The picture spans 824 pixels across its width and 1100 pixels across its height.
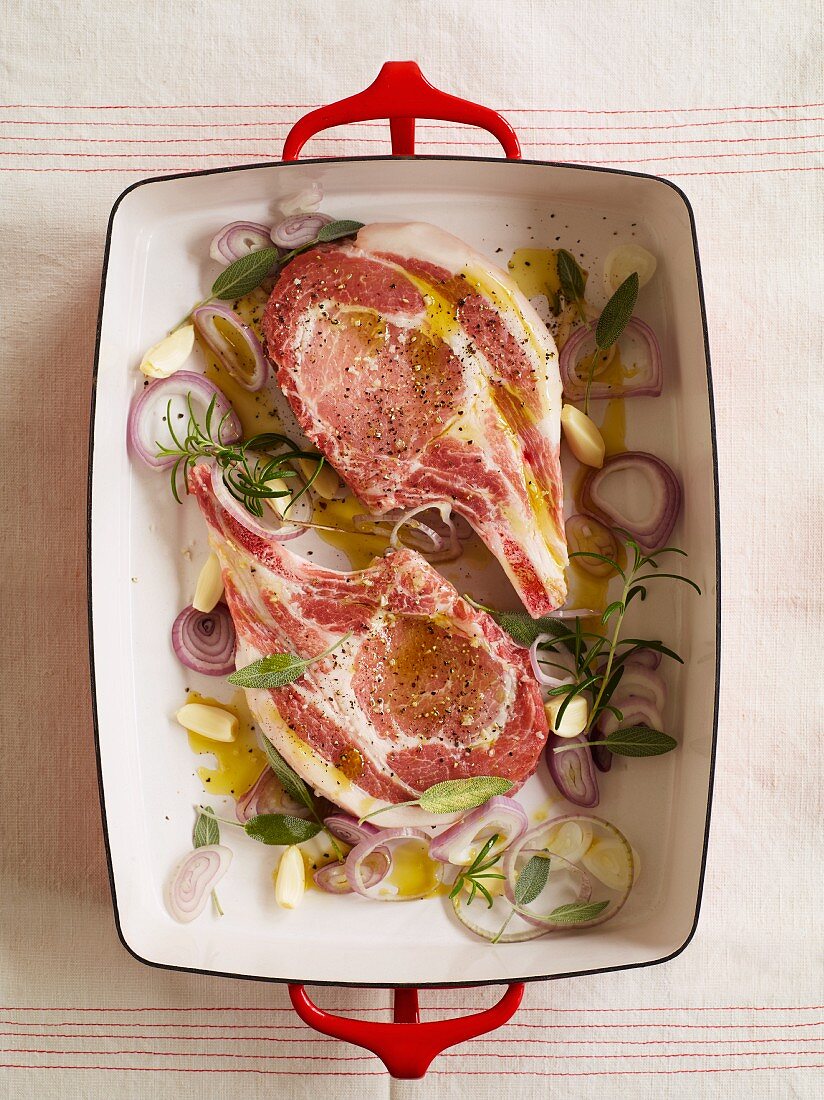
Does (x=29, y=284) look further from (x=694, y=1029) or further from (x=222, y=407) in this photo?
(x=694, y=1029)

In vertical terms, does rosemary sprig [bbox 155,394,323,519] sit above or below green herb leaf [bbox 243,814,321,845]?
above

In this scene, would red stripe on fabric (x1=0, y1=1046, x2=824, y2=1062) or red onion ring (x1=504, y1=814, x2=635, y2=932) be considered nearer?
red onion ring (x1=504, y1=814, x2=635, y2=932)

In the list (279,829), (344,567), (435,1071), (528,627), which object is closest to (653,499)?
(528,627)

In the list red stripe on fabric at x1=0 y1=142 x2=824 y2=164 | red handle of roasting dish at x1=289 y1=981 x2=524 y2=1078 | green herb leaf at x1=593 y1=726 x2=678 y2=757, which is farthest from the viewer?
red stripe on fabric at x1=0 y1=142 x2=824 y2=164

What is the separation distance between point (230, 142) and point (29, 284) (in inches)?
19.3

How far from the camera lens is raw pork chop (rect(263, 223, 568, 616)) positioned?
5.08 feet

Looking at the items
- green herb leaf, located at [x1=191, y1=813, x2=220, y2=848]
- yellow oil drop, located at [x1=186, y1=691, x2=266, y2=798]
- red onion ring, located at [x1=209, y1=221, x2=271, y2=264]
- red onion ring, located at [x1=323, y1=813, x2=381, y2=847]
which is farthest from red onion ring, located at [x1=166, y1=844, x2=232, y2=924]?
red onion ring, located at [x1=209, y1=221, x2=271, y2=264]

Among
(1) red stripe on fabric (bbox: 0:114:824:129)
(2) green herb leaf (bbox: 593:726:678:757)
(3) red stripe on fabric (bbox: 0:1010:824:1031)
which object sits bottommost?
(3) red stripe on fabric (bbox: 0:1010:824:1031)

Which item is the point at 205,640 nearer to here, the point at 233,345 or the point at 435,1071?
the point at 233,345

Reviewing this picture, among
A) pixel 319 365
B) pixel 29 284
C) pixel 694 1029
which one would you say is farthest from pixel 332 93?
pixel 694 1029

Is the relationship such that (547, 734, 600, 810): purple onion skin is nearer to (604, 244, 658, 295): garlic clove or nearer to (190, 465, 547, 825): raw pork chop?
(190, 465, 547, 825): raw pork chop

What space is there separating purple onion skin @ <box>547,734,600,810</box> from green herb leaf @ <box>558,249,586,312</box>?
32.8 inches

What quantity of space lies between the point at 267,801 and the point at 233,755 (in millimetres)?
110

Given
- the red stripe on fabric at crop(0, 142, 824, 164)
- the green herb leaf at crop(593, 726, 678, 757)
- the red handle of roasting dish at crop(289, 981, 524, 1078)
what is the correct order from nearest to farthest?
the red handle of roasting dish at crop(289, 981, 524, 1078) → the green herb leaf at crop(593, 726, 678, 757) → the red stripe on fabric at crop(0, 142, 824, 164)
